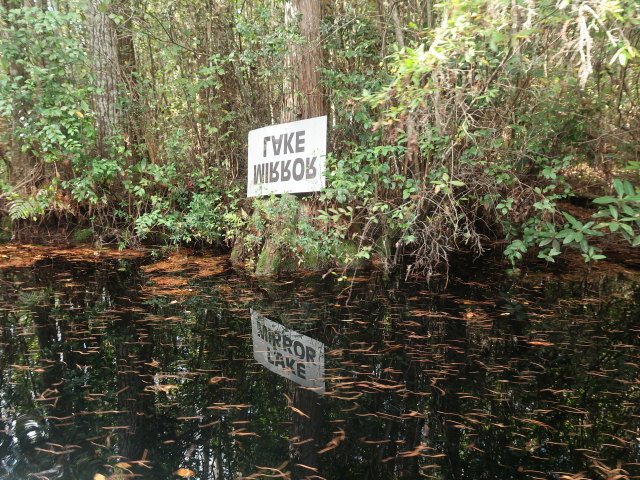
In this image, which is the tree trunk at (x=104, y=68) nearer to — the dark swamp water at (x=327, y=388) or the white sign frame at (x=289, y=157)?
the white sign frame at (x=289, y=157)

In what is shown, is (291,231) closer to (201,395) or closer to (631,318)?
(201,395)

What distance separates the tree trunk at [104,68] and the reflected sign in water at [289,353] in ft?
17.3

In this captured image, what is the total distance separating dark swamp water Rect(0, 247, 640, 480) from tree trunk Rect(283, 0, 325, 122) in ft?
8.25

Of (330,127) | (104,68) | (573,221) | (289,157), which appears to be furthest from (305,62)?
(104,68)

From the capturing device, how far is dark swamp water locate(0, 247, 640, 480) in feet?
6.22

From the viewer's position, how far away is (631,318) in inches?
156

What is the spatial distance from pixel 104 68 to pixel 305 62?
3861mm

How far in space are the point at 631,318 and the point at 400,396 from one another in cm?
282

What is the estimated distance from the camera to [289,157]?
544 centimetres

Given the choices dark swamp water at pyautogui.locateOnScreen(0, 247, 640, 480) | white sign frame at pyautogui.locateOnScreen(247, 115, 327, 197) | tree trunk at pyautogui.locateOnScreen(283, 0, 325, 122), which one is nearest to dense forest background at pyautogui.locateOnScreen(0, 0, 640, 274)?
tree trunk at pyautogui.locateOnScreen(283, 0, 325, 122)

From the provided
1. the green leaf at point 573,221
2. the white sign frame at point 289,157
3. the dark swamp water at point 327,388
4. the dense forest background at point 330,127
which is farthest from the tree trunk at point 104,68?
A: the green leaf at point 573,221

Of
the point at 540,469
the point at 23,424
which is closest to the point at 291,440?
the point at 540,469

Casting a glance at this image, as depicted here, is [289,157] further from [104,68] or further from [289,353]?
[104,68]

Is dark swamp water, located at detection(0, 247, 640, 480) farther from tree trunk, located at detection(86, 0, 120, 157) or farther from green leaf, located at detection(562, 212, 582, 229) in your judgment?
tree trunk, located at detection(86, 0, 120, 157)
